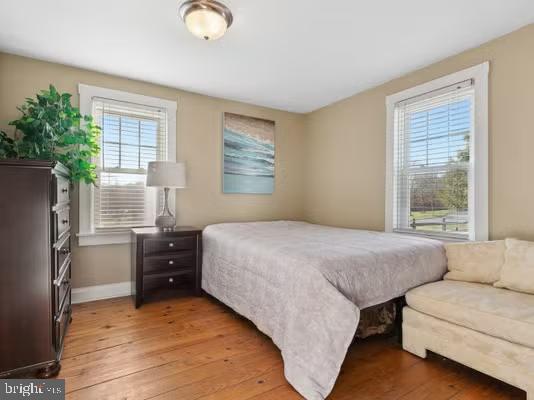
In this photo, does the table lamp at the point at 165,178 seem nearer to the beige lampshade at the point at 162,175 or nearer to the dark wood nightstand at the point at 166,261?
the beige lampshade at the point at 162,175

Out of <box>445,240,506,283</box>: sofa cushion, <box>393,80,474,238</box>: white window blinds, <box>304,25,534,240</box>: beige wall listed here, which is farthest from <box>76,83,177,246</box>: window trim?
<box>445,240,506,283</box>: sofa cushion

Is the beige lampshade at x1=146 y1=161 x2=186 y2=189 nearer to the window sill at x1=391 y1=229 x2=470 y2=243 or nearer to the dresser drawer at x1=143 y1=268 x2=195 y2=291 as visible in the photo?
the dresser drawer at x1=143 y1=268 x2=195 y2=291

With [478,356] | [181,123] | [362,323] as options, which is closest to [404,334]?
[362,323]

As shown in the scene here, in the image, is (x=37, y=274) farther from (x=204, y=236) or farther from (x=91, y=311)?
(x=204, y=236)

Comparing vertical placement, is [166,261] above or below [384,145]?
below

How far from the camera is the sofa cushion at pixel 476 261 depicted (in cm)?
204

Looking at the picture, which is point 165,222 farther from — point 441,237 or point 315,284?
point 441,237

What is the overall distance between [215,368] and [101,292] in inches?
73.7

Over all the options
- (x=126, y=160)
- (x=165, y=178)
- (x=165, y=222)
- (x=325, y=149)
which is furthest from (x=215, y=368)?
(x=325, y=149)

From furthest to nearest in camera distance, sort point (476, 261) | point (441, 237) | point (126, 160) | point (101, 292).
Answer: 1. point (126, 160)
2. point (101, 292)
3. point (441, 237)
4. point (476, 261)

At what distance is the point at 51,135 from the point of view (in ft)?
7.75

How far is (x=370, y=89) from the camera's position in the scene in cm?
342

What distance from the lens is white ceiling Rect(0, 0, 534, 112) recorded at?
6.58 feet

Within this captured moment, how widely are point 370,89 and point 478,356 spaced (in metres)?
2.77
